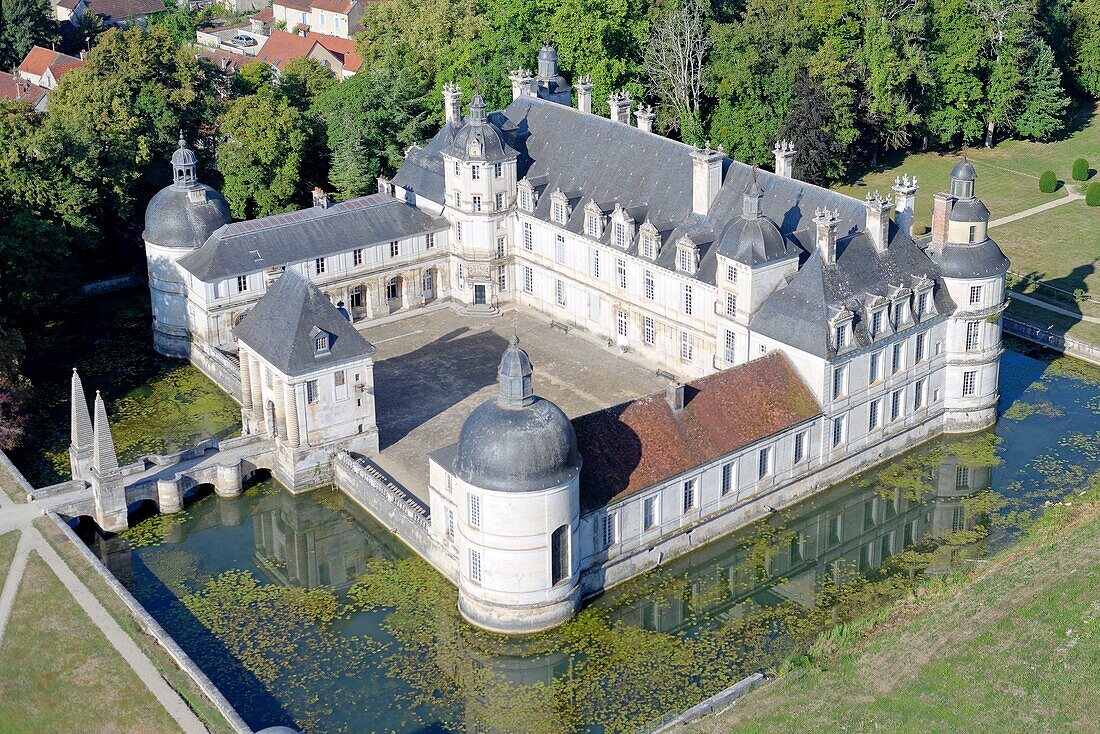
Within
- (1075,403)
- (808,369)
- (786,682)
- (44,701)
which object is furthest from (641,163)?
(44,701)

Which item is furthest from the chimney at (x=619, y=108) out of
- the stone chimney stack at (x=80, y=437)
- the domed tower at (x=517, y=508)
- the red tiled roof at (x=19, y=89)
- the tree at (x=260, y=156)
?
the red tiled roof at (x=19, y=89)

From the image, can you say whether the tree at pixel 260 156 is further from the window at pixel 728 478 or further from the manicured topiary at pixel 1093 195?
the manicured topiary at pixel 1093 195

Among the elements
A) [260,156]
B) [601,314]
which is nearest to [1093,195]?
[601,314]

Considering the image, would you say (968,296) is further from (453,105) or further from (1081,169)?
(1081,169)

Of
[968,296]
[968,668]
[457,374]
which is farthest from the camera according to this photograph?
[457,374]

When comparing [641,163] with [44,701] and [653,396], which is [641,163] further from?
[44,701]

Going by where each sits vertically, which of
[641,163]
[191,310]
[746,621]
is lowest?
[746,621]
